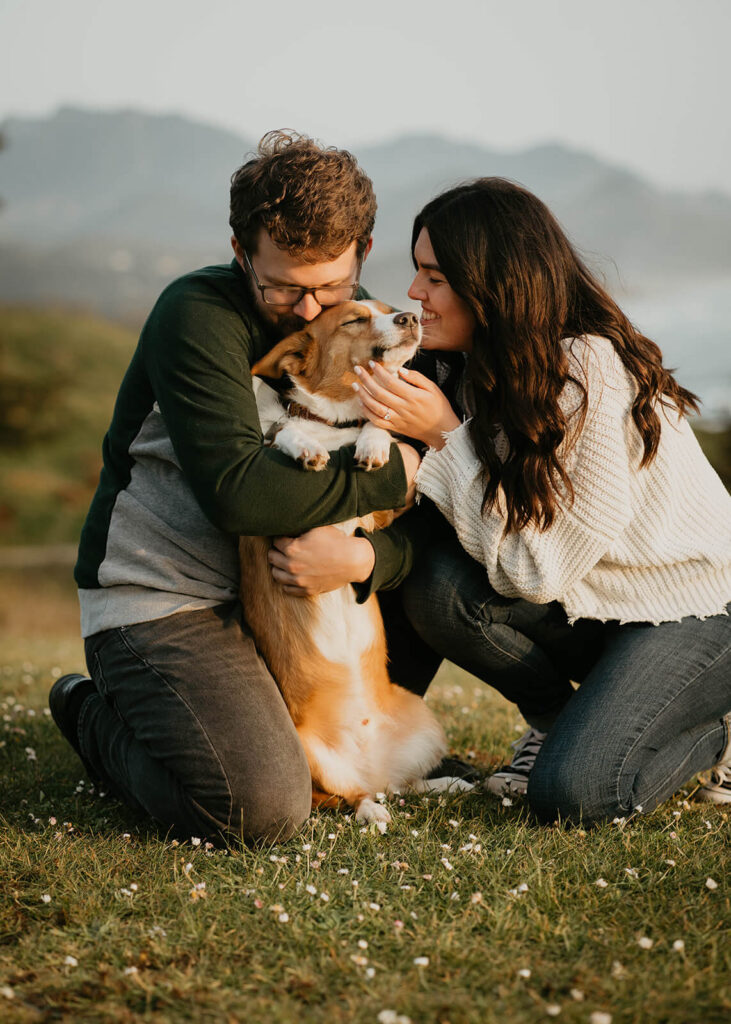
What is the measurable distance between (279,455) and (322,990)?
150cm

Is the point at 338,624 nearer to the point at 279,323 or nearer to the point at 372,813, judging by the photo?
the point at 372,813

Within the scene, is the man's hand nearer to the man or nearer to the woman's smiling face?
the man

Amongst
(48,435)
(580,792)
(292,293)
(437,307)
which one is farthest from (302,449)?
(48,435)

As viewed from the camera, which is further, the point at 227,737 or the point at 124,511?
the point at 124,511

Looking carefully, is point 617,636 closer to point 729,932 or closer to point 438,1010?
point 729,932

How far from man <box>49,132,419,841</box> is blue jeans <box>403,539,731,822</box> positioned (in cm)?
24

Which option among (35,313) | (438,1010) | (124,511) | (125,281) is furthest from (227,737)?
(125,281)

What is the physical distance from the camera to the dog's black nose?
119 inches

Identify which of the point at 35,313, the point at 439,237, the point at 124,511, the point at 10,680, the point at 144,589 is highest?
the point at 439,237

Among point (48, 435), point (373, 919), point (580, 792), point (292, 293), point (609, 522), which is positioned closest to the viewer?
point (373, 919)

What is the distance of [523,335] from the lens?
2.83m

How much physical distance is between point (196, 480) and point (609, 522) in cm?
123

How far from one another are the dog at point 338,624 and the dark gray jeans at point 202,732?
15cm

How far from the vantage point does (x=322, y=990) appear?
188cm
